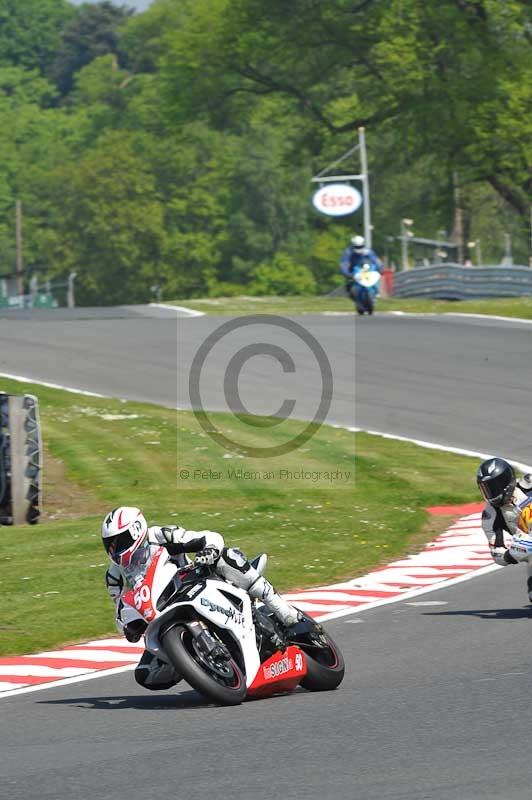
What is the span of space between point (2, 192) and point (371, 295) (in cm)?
9831

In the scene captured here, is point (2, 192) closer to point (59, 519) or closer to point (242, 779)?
point (59, 519)

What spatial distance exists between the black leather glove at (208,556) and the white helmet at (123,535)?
33 centimetres

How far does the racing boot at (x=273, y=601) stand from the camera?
862 centimetres

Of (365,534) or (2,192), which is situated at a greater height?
(2,192)

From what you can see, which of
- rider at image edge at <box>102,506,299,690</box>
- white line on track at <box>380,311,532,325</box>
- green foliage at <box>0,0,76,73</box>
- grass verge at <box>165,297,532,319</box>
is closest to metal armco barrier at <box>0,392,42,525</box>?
rider at image edge at <box>102,506,299,690</box>

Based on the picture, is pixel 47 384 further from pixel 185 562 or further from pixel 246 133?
pixel 246 133

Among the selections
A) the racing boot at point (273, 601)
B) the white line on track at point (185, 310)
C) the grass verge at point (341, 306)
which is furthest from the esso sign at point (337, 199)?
the racing boot at point (273, 601)

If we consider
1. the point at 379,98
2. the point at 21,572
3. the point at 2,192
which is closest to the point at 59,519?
the point at 21,572

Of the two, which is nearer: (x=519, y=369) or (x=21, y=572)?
(x=21, y=572)

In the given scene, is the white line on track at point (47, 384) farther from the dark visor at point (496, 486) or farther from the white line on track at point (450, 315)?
the dark visor at point (496, 486)

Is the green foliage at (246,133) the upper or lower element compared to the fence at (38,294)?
upper

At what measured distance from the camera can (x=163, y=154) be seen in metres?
109

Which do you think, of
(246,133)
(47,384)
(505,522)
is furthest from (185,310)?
(246,133)

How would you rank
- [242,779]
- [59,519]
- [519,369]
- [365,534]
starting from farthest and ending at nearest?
[519,369]
[59,519]
[365,534]
[242,779]
